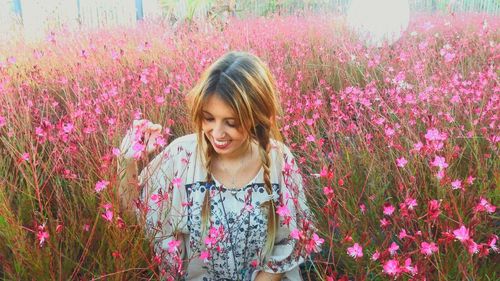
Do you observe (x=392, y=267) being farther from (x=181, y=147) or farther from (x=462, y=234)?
(x=181, y=147)

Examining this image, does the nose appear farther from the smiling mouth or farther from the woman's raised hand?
the woman's raised hand

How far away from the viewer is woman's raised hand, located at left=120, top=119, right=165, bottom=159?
152 cm

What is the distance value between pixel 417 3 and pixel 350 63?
9.21 meters

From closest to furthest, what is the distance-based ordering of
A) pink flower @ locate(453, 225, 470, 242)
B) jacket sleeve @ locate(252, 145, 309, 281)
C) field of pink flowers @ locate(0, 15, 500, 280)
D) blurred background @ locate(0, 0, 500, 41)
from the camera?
1. pink flower @ locate(453, 225, 470, 242)
2. field of pink flowers @ locate(0, 15, 500, 280)
3. jacket sleeve @ locate(252, 145, 309, 281)
4. blurred background @ locate(0, 0, 500, 41)

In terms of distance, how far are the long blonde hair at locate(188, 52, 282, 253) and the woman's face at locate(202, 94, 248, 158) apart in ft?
0.06

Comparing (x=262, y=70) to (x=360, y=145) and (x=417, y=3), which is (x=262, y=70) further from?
(x=417, y=3)

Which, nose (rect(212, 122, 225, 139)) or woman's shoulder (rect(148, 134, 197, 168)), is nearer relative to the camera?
nose (rect(212, 122, 225, 139))

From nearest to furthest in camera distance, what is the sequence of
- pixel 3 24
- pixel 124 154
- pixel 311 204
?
pixel 124 154 < pixel 311 204 < pixel 3 24

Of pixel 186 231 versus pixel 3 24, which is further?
pixel 3 24

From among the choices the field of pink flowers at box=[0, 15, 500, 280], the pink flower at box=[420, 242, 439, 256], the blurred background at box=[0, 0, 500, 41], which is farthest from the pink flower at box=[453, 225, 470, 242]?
the blurred background at box=[0, 0, 500, 41]

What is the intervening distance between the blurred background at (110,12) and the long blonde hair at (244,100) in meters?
4.49

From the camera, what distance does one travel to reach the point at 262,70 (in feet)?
5.90

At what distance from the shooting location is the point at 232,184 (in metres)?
1.91

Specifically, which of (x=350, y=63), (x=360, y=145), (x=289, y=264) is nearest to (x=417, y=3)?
(x=350, y=63)
